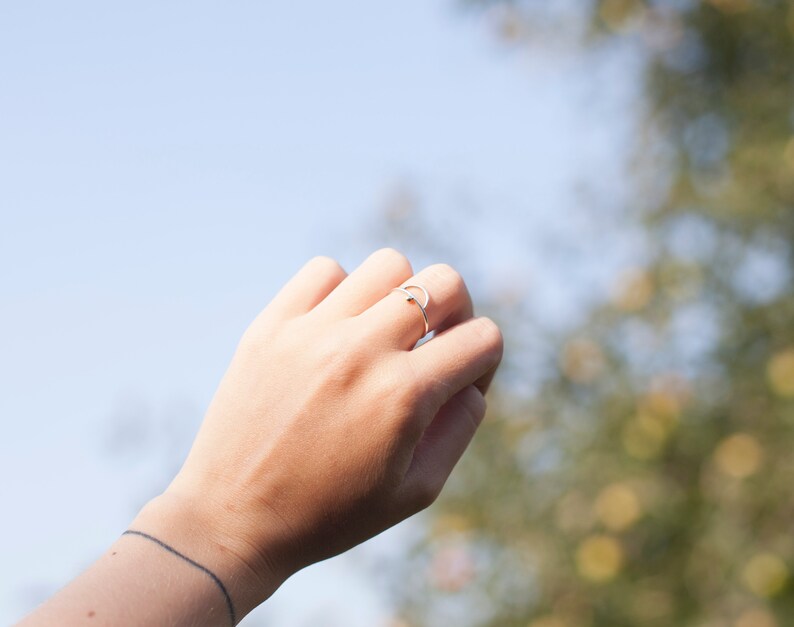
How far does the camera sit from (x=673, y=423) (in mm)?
2605

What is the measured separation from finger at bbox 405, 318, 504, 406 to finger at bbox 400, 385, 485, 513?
32mm

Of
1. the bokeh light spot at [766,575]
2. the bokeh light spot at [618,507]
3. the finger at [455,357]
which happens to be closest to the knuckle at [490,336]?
the finger at [455,357]

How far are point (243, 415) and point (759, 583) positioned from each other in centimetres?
180

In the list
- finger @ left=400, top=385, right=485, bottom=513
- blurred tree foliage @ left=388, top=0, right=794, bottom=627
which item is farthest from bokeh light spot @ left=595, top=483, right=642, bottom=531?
finger @ left=400, top=385, right=485, bottom=513

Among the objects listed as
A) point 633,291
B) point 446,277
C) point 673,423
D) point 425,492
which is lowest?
point 673,423

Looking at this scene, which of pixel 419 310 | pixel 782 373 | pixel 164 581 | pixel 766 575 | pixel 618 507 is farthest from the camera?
pixel 618 507

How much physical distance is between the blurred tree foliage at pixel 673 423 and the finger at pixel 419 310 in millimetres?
1684

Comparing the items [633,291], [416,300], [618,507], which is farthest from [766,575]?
[416,300]

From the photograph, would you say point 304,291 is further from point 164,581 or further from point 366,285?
point 164,581

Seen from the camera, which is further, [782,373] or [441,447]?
Answer: [782,373]

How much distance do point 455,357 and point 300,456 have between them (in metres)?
0.15

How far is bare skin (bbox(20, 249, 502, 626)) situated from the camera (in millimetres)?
760

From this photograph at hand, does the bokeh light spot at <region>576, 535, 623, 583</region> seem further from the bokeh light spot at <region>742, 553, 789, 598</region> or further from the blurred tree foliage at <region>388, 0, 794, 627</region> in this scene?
the bokeh light spot at <region>742, 553, 789, 598</region>

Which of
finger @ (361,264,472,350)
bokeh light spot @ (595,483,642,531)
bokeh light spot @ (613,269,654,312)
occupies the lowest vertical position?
bokeh light spot @ (595,483,642,531)
